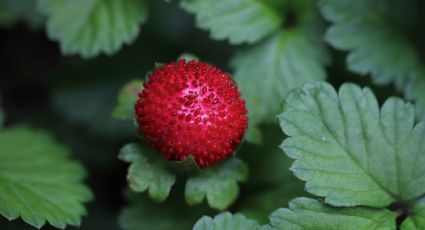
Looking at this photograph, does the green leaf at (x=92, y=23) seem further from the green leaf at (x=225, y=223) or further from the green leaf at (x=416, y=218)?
the green leaf at (x=416, y=218)

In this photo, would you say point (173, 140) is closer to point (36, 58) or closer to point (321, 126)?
point (321, 126)

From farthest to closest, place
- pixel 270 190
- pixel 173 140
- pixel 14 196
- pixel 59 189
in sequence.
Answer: pixel 270 190
pixel 59 189
pixel 14 196
pixel 173 140

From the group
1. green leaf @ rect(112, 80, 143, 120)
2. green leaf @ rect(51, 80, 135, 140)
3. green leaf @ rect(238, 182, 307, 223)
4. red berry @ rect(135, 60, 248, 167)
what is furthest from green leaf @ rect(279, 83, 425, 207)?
green leaf @ rect(51, 80, 135, 140)

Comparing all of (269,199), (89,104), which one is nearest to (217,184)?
(269,199)

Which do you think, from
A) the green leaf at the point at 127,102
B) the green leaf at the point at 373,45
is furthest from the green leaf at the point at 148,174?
the green leaf at the point at 373,45

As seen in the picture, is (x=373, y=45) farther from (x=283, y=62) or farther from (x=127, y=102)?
(x=127, y=102)

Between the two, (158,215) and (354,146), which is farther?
(158,215)

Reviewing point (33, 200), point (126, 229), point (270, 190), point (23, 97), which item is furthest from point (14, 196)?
point (23, 97)
